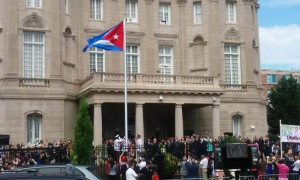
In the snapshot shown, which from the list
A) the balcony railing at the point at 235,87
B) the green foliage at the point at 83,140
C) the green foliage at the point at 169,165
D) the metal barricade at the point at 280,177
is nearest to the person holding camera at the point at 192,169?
the green foliage at the point at 169,165

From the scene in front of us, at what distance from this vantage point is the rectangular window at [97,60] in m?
42.8

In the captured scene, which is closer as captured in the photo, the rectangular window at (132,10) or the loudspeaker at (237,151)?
the loudspeaker at (237,151)

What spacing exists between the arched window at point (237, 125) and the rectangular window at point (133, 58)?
8.84m

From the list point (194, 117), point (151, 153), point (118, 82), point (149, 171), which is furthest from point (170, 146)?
point (194, 117)

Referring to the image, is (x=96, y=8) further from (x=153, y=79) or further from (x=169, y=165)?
(x=169, y=165)

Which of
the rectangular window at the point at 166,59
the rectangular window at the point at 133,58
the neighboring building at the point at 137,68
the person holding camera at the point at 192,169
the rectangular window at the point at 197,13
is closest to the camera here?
the person holding camera at the point at 192,169

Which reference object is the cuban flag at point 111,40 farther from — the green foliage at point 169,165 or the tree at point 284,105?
the tree at point 284,105

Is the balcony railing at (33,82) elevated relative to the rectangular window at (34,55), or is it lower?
lower

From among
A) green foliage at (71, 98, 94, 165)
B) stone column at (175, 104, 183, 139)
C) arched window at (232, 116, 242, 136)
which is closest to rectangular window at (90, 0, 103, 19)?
Result: stone column at (175, 104, 183, 139)

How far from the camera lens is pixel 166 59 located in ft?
148

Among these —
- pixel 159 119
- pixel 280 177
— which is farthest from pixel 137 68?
pixel 280 177

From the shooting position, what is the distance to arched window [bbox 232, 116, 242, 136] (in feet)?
148

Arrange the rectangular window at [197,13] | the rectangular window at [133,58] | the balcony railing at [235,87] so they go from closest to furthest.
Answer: the rectangular window at [133,58] → the balcony railing at [235,87] → the rectangular window at [197,13]

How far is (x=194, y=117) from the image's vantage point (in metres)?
43.6
